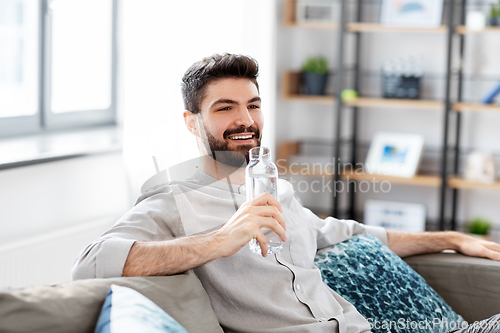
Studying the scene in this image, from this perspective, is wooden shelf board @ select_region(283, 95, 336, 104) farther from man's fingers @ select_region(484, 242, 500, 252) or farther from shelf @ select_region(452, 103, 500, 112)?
man's fingers @ select_region(484, 242, 500, 252)

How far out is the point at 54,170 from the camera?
2461 millimetres

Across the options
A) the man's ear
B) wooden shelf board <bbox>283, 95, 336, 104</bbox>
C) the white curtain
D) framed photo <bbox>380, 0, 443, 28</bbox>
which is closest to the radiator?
the white curtain

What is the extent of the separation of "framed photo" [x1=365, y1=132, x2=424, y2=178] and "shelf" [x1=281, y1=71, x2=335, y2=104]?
1.33 ft

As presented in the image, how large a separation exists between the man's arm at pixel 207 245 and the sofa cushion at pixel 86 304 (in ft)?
0.11

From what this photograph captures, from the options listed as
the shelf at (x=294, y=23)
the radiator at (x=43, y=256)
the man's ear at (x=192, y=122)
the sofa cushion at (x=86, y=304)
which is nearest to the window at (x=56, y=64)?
the radiator at (x=43, y=256)

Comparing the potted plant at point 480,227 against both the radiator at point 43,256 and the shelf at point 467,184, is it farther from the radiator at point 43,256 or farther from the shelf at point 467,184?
the radiator at point 43,256

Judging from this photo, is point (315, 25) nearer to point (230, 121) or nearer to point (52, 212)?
point (52, 212)

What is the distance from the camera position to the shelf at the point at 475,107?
326 cm

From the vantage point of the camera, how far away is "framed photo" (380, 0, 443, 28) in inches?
135

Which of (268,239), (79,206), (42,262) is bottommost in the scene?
(42,262)

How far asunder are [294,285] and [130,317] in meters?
0.54

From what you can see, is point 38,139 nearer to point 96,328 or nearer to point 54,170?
point 54,170

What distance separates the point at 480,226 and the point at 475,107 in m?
0.69

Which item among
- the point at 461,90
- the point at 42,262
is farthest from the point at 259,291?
the point at 461,90
